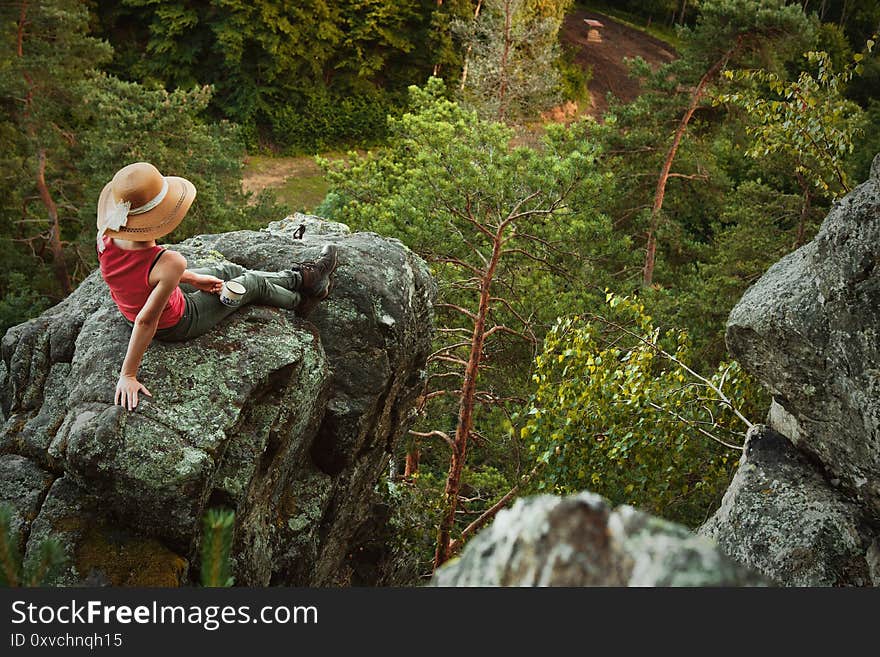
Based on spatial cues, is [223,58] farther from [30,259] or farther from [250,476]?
[250,476]

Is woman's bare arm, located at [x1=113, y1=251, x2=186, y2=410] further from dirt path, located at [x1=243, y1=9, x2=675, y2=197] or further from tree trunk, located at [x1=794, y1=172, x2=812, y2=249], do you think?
dirt path, located at [x1=243, y1=9, x2=675, y2=197]

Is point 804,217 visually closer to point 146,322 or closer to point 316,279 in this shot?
point 316,279

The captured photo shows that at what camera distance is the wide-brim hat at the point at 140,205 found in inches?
195

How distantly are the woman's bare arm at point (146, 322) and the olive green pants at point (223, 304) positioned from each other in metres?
0.45

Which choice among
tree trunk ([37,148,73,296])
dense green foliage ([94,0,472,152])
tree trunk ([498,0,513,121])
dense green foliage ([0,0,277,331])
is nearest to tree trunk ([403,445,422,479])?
dense green foliage ([0,0,277,331])

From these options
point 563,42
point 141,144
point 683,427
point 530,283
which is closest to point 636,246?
point 530,283

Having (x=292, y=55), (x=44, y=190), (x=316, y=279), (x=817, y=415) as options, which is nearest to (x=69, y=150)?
(x=44, y=190)

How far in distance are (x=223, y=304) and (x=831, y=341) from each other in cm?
482

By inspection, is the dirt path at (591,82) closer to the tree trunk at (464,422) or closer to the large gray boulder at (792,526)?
the tree trunk at (464,422)

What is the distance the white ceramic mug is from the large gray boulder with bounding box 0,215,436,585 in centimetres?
22

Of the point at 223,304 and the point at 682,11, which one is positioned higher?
the point at 682,11

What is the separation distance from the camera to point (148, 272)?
525cm

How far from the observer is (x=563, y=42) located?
140 feet

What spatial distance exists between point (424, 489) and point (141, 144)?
11.4 metres
